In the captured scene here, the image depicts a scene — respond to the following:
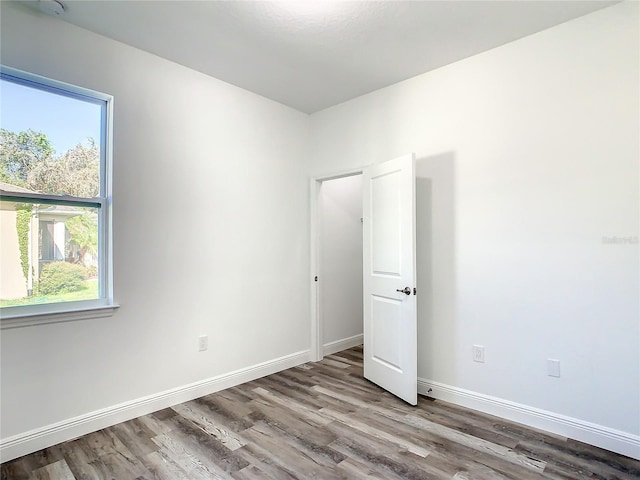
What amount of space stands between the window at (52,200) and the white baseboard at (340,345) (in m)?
2.43

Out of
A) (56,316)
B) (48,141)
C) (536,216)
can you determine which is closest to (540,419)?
(536,216)

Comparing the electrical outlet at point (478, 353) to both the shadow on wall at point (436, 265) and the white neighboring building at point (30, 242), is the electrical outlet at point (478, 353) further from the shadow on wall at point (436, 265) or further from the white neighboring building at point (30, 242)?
the white neighboring building at point (30, 242)

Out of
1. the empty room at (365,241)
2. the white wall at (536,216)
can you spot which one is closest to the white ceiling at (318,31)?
the empty room at (365,241)

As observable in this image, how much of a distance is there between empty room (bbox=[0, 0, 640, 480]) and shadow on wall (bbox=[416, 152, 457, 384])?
0.02 meters

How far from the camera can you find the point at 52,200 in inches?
96.0

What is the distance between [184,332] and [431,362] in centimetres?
211

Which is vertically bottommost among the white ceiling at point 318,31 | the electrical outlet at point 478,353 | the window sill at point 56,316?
the electrical outlet at point 478,353

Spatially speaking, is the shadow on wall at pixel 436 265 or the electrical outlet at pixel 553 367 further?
the shadow on wall at pixel 436 265

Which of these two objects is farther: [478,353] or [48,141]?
[478,353]

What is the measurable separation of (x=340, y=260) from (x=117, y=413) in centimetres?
275

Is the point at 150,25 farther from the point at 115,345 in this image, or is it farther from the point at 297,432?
the point at 297,432

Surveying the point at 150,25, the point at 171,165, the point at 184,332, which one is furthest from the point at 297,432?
the point at 150,25

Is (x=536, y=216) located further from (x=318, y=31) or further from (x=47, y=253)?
(x=47, y=253)

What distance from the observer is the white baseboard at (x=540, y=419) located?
2.20 m
